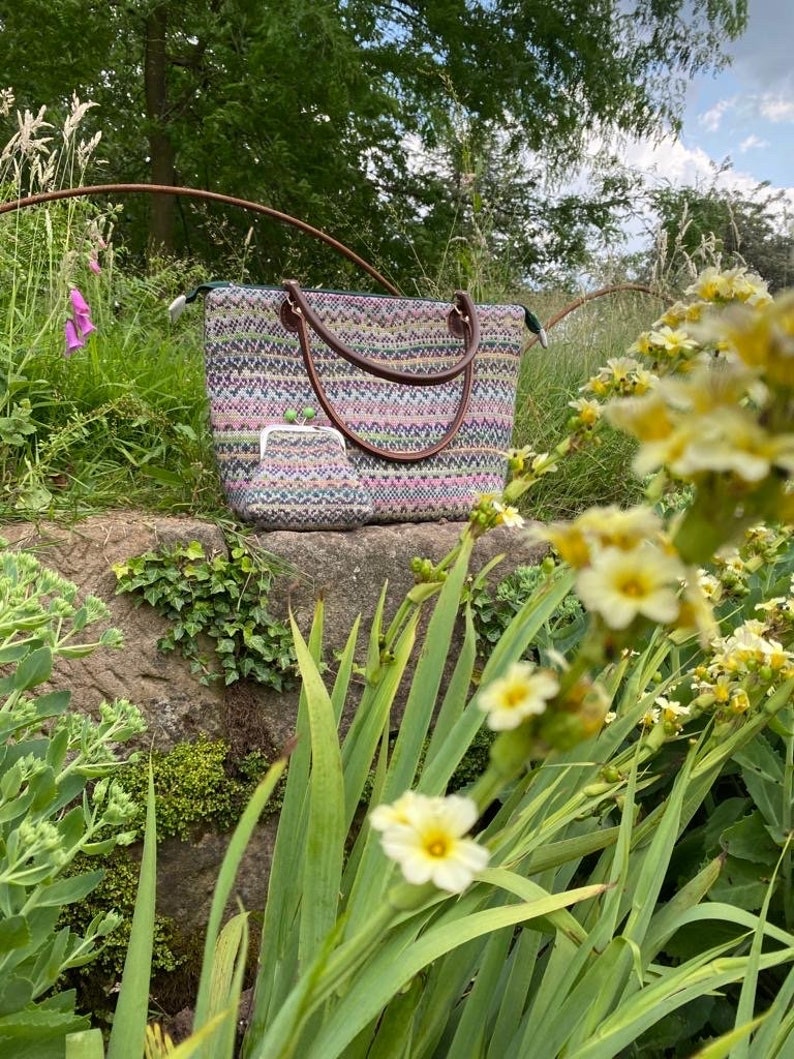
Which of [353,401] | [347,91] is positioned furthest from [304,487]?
[347,91]

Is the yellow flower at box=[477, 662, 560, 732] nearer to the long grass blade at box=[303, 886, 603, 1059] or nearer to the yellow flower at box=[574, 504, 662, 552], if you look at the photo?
the yellow flower at box=[574, 504, 662, 552]

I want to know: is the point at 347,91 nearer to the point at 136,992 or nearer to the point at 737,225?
the point at 737,225

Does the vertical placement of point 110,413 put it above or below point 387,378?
below

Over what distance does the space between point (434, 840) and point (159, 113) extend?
6.51 metres

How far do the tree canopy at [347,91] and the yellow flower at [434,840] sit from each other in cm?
504

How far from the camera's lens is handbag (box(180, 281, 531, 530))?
1314 millimetres

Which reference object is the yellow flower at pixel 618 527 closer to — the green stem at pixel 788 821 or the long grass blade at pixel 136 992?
the long grass blade at pixel 136 992

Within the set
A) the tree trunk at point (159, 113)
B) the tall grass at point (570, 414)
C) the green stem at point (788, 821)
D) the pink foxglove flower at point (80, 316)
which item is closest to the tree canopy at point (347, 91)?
the tree trunk at point (159, 113)

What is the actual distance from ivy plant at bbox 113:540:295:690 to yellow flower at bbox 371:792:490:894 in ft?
3.27

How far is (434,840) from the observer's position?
0.73 feet

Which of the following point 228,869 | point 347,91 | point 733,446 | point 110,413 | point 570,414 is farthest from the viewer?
point 347,91

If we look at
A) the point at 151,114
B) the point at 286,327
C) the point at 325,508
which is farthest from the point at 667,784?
the point at 151,114

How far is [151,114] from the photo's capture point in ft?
18.4

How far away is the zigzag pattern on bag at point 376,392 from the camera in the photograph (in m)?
1.32
